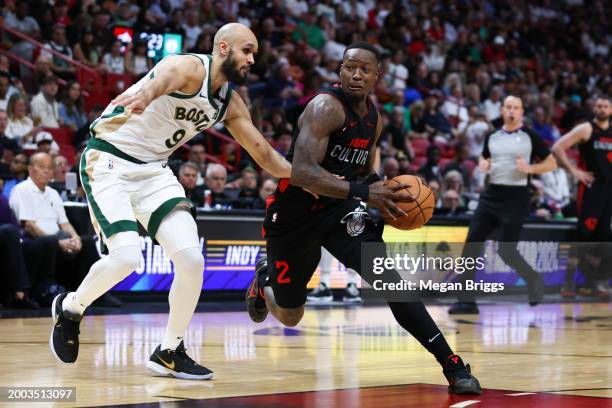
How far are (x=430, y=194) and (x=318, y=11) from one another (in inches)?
589

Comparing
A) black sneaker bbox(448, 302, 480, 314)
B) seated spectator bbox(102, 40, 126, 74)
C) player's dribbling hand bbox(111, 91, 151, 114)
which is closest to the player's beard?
player's dribbling hand bbox(111, 91, 151, 114)

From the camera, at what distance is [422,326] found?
5.57 m

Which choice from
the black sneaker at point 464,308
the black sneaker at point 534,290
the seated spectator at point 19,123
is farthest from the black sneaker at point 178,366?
the seated spectator at point 19,123

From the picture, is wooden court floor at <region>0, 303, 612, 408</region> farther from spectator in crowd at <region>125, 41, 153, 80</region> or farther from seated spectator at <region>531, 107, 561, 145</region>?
seated spectator at <region>531, 107, 561, 145</region>

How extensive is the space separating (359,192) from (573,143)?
7615 mm

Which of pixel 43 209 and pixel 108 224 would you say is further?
pixel 43 209

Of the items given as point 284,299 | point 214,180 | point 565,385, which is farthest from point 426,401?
point 214,180

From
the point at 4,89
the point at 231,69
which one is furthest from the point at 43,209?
the point at 231,69

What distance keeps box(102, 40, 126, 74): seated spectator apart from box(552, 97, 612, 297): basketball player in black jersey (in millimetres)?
6693

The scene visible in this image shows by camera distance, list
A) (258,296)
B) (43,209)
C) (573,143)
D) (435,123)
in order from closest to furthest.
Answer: (258,296), (43,209), (573,143), (435,123)

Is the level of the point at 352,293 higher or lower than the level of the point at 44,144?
lower

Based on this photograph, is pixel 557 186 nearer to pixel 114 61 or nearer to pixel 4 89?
pixel 114 61

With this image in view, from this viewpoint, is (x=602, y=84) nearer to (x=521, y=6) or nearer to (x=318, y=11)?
(x=521, y=6)

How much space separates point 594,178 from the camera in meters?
12.7
